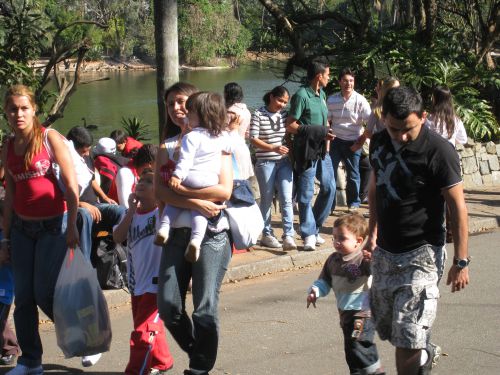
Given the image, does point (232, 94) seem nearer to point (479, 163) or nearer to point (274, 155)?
point (274, 155)

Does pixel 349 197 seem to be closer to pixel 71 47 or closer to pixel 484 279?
pixel 484 279

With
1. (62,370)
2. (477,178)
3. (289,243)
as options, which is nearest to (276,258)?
(289,243)

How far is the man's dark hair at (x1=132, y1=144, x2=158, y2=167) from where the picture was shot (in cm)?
710

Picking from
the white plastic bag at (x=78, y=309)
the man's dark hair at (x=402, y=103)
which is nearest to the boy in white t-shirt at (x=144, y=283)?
the white plastic bag at (x=78, y=309)

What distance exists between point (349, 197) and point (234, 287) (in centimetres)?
326

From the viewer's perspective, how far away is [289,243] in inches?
359

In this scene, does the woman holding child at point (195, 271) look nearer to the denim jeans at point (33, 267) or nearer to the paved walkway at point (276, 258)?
the denim jeans at point (33, 267)

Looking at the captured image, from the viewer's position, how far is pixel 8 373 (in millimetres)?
5555

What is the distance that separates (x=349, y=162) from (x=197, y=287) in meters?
5.89

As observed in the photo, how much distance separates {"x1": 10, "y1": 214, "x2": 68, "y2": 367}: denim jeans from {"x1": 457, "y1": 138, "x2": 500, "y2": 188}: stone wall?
28.8 ft

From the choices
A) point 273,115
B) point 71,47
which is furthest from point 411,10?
point 273,115

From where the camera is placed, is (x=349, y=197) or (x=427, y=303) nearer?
(x=427, y=303)

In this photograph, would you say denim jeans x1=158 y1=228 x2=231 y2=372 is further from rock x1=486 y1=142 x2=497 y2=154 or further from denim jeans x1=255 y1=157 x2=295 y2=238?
rock x1=486 y1=142 x2=497 y2=154

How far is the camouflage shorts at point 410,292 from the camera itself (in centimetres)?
457
